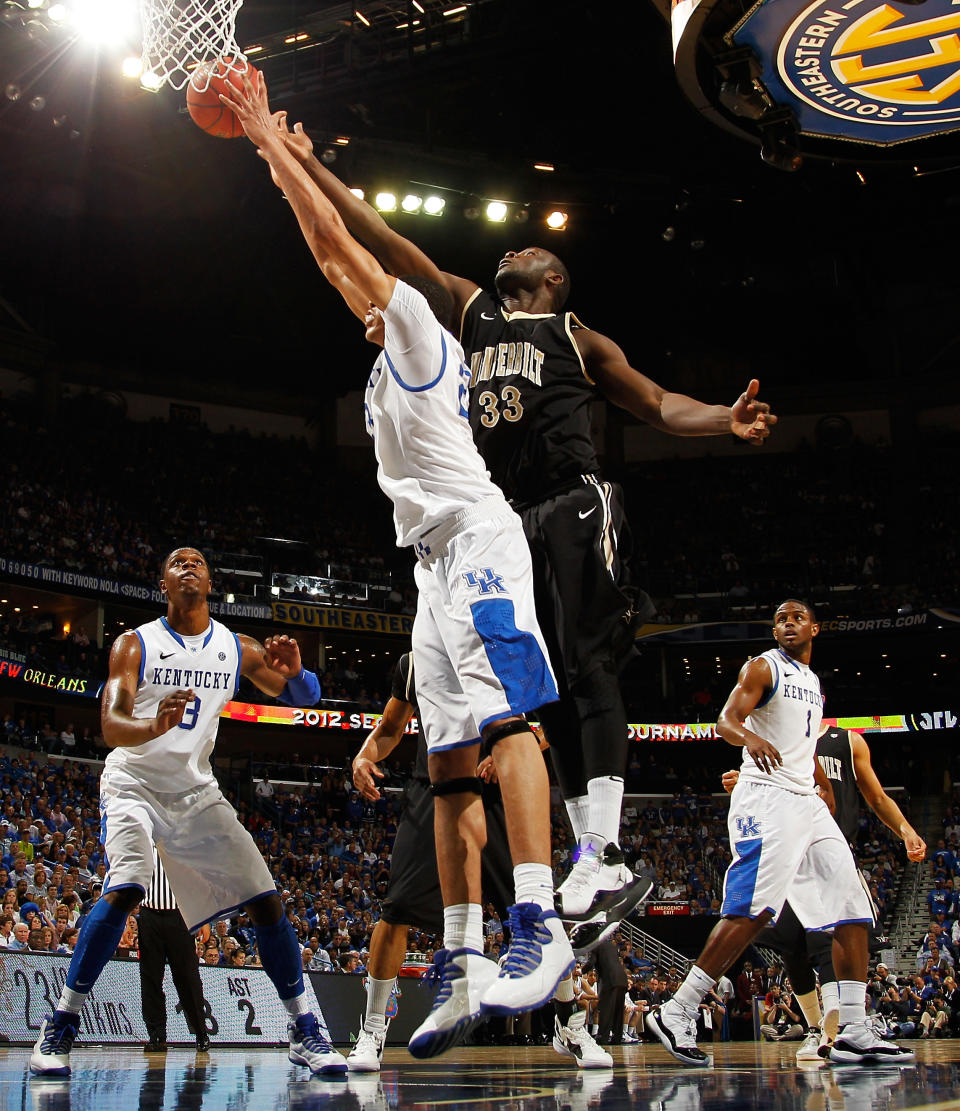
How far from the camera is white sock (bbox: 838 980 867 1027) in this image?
5.34m

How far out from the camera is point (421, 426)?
3717 mm

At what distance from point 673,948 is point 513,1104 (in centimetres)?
2100

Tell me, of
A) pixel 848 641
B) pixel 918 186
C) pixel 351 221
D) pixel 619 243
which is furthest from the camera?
pixel 848 641

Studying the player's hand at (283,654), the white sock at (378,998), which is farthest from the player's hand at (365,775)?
the white sock at (378,998)

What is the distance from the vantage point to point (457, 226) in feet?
84.2

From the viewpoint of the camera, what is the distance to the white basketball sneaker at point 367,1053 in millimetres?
4855

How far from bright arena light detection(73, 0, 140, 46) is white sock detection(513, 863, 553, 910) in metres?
14.9

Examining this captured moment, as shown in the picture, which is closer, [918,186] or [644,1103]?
[644,1103]

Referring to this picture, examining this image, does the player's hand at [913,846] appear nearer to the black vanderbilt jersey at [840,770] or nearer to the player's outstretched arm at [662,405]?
the black vanderbilt jersey at [840,770]

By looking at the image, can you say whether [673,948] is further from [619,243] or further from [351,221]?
[351,221]

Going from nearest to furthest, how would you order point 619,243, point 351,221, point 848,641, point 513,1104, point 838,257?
point 513,1104
point 351,221
point 838,257
point 619,243
point 848,641

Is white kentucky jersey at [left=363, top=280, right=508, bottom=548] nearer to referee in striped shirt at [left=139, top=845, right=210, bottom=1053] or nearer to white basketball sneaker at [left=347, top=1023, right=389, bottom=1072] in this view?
white basketball sneaker at [left=347, top=1023, right=389, bottom=1072]

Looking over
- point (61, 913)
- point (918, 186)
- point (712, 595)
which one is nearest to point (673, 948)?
point (712, 595)

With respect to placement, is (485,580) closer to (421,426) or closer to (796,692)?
(421,426)
